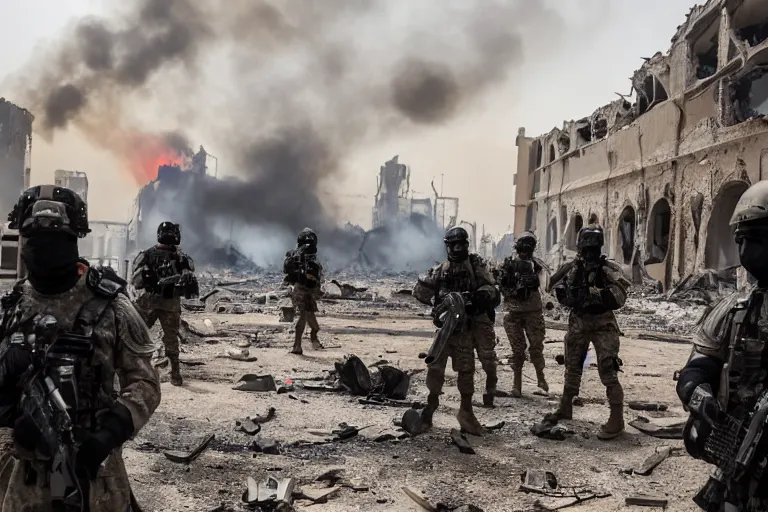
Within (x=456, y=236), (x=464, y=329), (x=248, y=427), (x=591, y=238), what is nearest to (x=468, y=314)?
(x=464, y=329)

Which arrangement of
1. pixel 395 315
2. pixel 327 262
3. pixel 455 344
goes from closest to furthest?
1. pixel 455 344
2. pixel 395 315
3. pixel 327 262

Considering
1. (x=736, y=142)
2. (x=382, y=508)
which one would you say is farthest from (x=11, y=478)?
(x=736, y=142)

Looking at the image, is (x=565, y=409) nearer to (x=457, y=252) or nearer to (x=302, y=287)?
(x=457, y=252)

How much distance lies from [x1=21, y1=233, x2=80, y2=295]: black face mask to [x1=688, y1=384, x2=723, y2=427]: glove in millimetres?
2299

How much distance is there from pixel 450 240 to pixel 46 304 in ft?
→ 12.8

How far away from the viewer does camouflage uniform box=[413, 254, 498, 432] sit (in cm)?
550

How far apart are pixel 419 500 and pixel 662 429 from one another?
293cm

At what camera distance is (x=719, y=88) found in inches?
614

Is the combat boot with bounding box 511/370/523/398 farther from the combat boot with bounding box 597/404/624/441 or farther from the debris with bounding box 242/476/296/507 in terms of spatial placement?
the debris with bounding box 242/476/296/507

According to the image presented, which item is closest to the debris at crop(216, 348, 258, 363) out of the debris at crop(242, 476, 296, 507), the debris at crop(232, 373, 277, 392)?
the debris at crop(232, 373, 277, 392)

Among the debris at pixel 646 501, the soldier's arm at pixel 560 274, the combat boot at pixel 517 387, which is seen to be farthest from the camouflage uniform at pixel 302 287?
the debris at pixel 646 501

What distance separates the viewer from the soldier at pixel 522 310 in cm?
718

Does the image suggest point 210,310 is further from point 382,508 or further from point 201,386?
point 382,508

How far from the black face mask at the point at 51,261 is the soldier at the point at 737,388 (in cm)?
231
